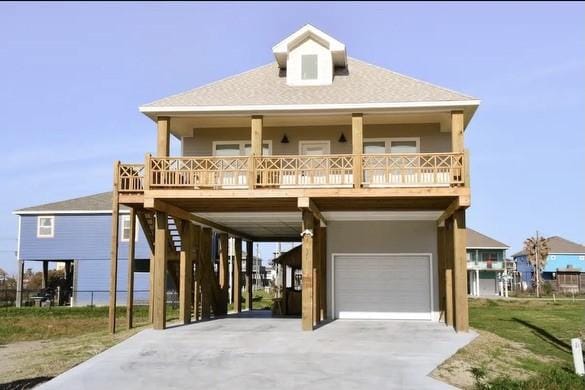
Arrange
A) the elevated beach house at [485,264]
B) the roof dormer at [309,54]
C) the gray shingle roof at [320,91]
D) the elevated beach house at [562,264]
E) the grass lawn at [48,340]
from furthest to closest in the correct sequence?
the elevated beach house at [562,264], the elevated beach house at [485,264], the roof dormer at [309,54], the gray shingle roof at [320,91], the grass lawn at [48,340]

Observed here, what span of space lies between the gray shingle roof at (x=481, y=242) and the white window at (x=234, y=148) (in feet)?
147

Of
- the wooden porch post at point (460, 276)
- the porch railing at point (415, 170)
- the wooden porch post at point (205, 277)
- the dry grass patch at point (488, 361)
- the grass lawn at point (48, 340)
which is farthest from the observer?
the wooden porch post at point (205, 277)

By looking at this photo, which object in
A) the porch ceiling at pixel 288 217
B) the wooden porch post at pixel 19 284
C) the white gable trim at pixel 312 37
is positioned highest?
the white gable trim at pixel 312 37

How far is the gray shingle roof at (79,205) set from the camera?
3875 cm

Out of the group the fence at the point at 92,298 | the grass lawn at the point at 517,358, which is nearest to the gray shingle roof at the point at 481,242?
the fence at the point at 92,298

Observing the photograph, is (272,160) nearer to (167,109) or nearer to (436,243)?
(167,109)

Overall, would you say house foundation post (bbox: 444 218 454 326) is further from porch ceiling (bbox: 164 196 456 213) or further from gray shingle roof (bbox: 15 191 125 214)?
gray shingle roof (bbox: 15 191 125 214)

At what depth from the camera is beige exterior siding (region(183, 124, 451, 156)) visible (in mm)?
21391

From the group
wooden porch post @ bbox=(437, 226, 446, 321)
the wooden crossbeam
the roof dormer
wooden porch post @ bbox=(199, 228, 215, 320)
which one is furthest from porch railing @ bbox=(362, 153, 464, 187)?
wooden porch post @ bbox=(199, 228, 215, 320)

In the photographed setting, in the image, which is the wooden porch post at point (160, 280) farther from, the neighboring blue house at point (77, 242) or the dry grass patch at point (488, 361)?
the neighboring blue house at point (77, 242)

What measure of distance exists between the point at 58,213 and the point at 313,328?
25.6 metres

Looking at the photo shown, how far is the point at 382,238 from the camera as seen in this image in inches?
879

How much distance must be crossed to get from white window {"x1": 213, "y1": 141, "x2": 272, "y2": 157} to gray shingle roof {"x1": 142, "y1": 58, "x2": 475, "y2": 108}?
2.05 meters

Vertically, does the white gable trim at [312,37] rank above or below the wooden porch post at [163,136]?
above
